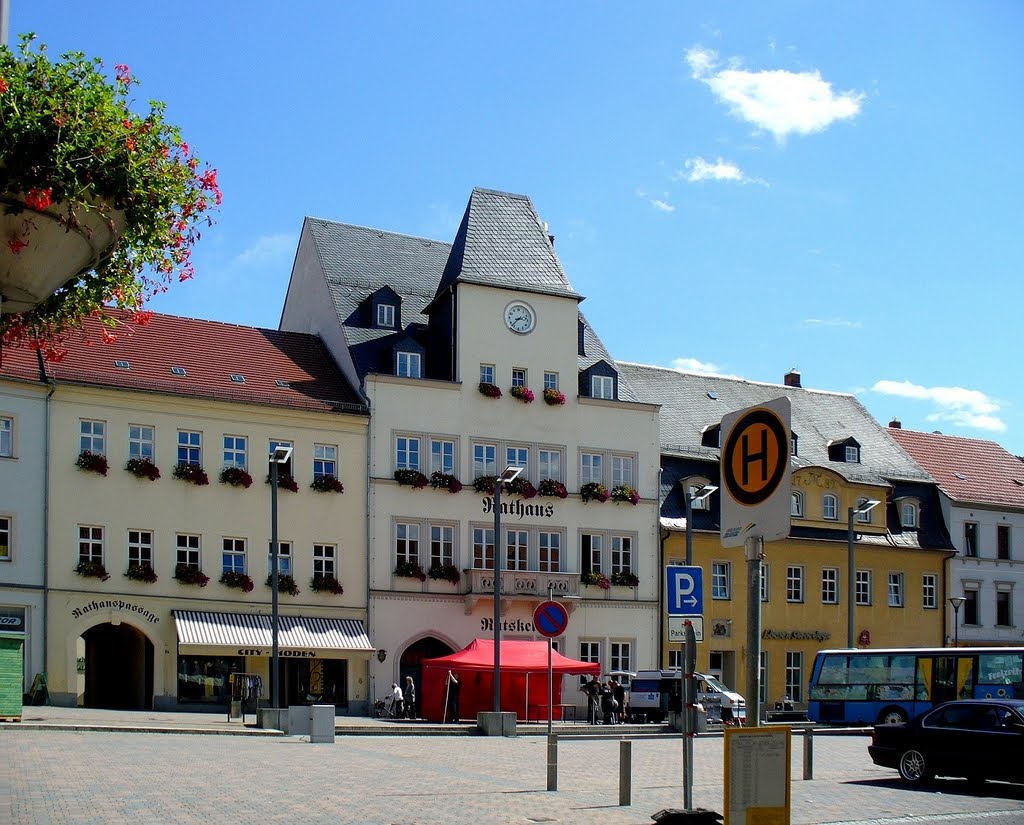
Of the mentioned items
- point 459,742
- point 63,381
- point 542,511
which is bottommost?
point 459,742

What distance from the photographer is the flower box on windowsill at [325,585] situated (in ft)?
146

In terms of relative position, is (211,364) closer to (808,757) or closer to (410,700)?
(410,700)

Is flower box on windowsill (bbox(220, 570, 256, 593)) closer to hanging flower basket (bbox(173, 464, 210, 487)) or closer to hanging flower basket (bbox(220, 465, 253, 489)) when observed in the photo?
hanging flower basket (bbox(220, 465, 253, 489))

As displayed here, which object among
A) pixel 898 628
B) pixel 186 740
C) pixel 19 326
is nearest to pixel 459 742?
pixel 186 740

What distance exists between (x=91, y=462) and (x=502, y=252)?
16.7m

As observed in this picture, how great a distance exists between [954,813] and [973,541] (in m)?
44.0

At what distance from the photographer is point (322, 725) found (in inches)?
1106

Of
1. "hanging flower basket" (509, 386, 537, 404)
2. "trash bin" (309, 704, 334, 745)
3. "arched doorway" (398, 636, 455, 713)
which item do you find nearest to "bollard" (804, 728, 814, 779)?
"trash bin" (309, 704, 334, 745)

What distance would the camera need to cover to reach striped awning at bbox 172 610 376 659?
137ft

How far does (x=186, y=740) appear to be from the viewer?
27.7 meters

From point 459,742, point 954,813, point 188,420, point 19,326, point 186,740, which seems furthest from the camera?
point 188,420

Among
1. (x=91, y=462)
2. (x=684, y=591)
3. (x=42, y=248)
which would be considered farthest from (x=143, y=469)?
(x=42, y=248)

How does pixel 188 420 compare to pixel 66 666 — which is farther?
pixel 188 420

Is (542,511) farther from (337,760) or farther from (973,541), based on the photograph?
(337,760)
